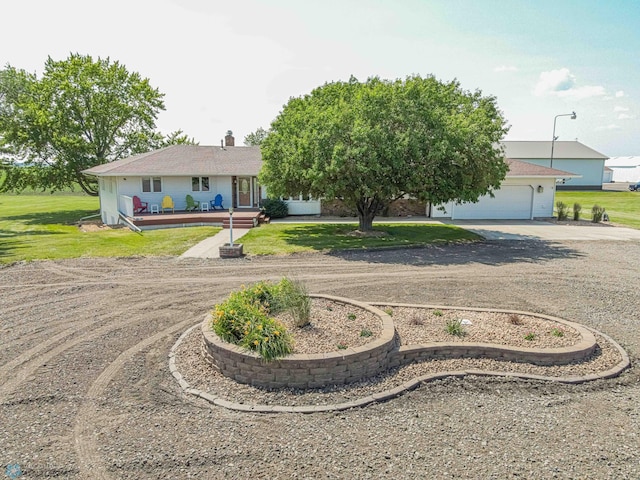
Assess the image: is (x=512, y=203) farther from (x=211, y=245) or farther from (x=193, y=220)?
(x=211, y=245)

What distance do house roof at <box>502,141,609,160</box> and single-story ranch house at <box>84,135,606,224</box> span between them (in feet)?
105

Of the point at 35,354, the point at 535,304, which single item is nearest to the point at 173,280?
the point at 35,354

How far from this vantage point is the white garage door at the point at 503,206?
25.6 metres

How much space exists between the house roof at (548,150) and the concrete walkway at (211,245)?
46482 millimetres

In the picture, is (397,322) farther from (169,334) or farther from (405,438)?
(169,334)

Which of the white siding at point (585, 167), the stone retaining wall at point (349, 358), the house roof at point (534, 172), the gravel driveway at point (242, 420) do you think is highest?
the white siding at point (585, 167)

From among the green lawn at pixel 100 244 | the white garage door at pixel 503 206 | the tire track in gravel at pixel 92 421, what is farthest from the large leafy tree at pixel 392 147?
the tire track in gravel at pixel 92 421

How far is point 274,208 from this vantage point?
82.4 feet

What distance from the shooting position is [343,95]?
17.4 meters

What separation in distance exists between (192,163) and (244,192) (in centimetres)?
353

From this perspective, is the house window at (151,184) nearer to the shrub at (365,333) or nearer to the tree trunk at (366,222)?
the tree trunk at (366,222)

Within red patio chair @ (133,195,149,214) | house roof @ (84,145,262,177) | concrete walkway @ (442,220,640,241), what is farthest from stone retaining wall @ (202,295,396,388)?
house roof @ (84,145,262,177)

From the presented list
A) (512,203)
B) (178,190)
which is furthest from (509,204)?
(178,190)

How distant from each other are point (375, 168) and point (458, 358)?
9429 mm
